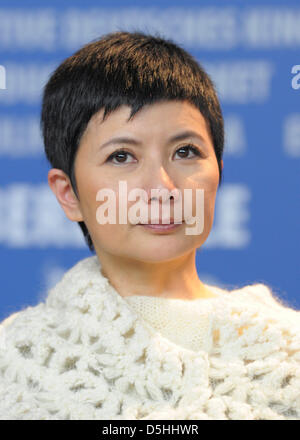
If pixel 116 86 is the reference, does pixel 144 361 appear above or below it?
below

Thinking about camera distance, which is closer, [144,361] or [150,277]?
[144,361]

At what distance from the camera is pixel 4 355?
1.20 metres

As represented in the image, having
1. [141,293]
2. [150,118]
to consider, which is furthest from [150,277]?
[150,118]

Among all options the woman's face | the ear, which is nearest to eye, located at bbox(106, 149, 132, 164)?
the woman's face

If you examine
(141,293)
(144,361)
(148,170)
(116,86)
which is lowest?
(144,361)

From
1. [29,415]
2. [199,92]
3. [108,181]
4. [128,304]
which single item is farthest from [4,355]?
[199,92]

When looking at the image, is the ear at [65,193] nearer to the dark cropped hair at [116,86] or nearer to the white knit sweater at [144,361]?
the dark cropped hair at [116,86]

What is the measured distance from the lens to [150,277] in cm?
129

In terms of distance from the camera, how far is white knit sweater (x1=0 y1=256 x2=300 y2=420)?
Answer: 3.66 feet

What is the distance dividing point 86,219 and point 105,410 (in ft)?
1.25

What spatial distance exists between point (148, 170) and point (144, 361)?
0.33 m

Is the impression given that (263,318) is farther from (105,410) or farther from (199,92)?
(199,92)

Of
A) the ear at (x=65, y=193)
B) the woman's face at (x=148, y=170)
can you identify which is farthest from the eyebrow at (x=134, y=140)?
the ear at (x=65, y=193)

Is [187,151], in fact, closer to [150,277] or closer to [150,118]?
[150,118]
